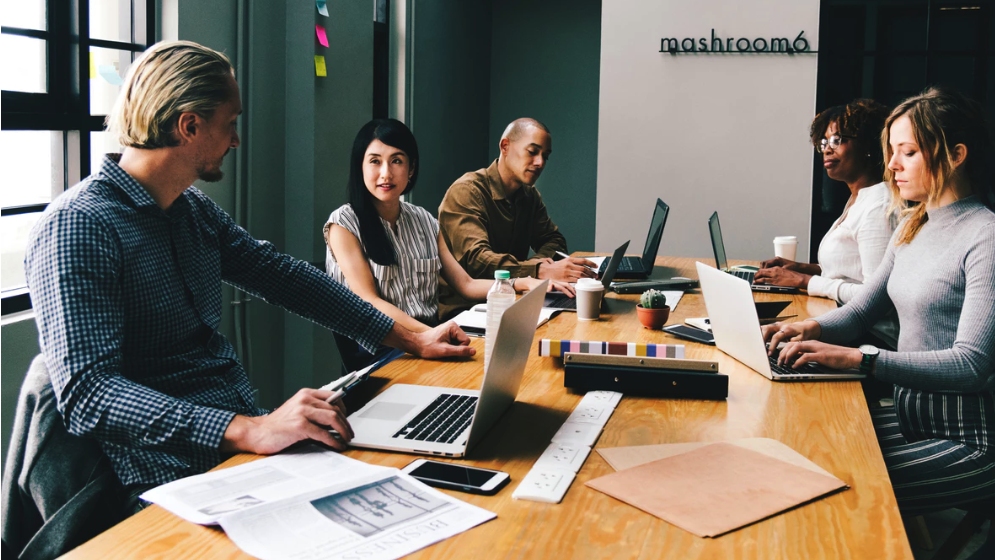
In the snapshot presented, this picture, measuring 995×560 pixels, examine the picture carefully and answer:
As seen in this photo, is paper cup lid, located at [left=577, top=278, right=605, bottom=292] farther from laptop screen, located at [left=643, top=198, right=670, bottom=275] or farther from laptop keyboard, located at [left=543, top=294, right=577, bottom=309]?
laptop screen, located at [left=643, top=198, right=670, bottom=275]

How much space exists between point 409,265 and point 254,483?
5.33 ft

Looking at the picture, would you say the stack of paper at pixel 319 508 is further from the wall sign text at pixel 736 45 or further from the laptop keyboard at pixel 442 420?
the wall sign text at pixel 736 45

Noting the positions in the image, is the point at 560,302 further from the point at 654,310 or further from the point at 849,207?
the point at 849,207

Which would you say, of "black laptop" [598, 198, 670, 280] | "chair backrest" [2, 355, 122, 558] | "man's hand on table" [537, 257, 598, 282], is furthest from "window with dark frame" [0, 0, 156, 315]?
"black laptop" [598, 198, 670, 280]

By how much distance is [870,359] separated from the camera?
1.79 metres

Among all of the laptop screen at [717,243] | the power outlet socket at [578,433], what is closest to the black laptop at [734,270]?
the laptop screen at [717,243]

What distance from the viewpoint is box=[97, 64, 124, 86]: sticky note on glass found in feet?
8.49

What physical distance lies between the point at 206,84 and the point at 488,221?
2.12 m

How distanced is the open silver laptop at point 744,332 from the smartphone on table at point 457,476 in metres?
0.76

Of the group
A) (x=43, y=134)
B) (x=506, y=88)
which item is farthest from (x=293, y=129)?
(x=506, y=88)

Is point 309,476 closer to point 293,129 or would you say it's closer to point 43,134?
point 43,134

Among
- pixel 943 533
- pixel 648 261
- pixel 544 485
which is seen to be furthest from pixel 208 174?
pixel 943 533

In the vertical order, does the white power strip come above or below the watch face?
below

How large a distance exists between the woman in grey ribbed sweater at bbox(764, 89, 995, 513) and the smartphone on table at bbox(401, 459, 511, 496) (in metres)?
0.93
